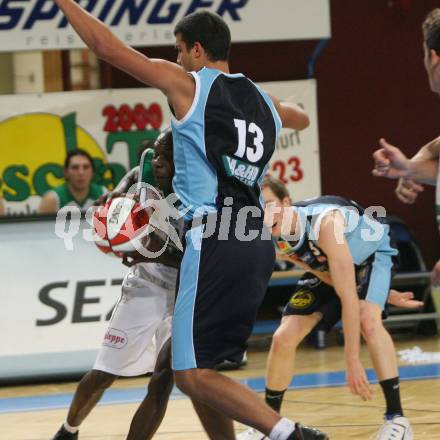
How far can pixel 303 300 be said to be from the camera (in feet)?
18.0

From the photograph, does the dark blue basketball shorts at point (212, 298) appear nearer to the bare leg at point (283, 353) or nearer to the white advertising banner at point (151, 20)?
the bare leg at point (283, 353)

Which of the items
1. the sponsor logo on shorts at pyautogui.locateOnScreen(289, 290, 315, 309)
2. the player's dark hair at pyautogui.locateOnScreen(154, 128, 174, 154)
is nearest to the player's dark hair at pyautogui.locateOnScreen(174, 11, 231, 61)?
the player's dark hair at pyautogui.locateOnScreen(154, 128, 174, 154)

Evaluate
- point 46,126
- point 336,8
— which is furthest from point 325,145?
point 46,126

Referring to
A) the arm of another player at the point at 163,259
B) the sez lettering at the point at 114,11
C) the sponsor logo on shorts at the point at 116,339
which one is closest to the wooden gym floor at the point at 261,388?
the sponsor logo on shorts at the point at 116,339

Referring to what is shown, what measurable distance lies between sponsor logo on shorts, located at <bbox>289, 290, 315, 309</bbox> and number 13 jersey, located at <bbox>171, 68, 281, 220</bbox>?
4.34 ft

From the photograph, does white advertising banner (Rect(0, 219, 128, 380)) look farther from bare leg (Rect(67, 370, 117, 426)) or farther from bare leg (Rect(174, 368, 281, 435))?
bare leg (Rect(174, 368, 281, 435))

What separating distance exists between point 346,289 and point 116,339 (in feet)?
3.60

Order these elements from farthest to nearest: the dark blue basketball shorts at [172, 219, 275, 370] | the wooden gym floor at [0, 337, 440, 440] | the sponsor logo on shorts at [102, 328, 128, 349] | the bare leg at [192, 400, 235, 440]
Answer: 1. the wooden gym floor at [0, 337, 440, 440]
2. the sponsor logo on shorts at [102, 328, 128, 349]
3. the bare leg at [192, 400, 235, 440]
4. the dark blue basketball shorts at [172, 219, 275, 370]

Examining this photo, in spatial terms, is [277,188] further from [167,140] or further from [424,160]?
[424,160]

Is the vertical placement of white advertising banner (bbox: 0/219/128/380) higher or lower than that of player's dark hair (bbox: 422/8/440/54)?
lower

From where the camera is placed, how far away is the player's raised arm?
13.1ft

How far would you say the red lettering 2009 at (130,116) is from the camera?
8922 mm

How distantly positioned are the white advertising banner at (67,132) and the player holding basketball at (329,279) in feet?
11.4

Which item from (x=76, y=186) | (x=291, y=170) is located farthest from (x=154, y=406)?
(x=291, y=170)
